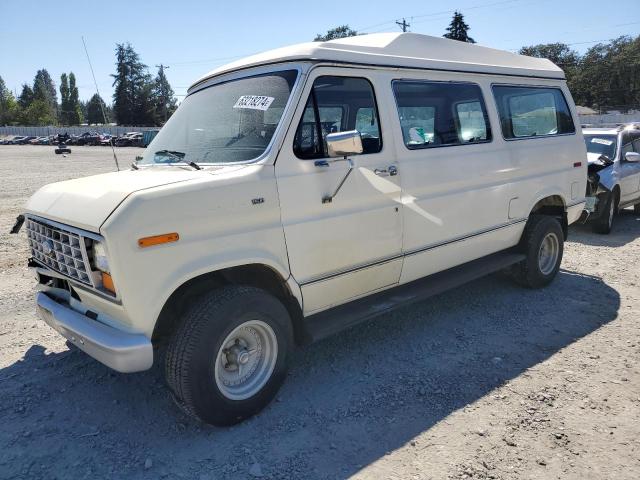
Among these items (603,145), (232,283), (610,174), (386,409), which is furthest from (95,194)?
(603,145)

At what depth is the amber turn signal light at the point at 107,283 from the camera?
9.29ft

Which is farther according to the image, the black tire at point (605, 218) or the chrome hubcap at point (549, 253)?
the black tire at point (605, 218)

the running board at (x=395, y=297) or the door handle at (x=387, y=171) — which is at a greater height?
the door handle at (x=387, y=171)

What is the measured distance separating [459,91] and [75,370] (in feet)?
13.8

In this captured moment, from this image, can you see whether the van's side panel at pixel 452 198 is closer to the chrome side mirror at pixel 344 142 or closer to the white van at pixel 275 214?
the white van at pixel 275 214

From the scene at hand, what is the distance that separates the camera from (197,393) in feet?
9.81

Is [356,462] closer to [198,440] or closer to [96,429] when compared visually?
[198,440]

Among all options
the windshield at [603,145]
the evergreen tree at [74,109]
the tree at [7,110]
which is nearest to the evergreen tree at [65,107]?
the evergreen tree at [74,109]

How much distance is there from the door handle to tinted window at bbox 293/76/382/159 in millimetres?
158

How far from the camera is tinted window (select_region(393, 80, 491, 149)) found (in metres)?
4.09

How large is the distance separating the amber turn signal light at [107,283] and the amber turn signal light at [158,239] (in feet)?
1.00

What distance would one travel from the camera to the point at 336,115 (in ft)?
12.1

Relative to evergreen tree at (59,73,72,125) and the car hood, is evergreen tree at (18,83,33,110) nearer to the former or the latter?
evergreen tree at (59,73,72,125)

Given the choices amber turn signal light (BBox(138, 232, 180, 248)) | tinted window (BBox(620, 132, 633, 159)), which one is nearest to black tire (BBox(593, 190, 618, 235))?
tinted window (BBox(620, 132, 633, 159))
